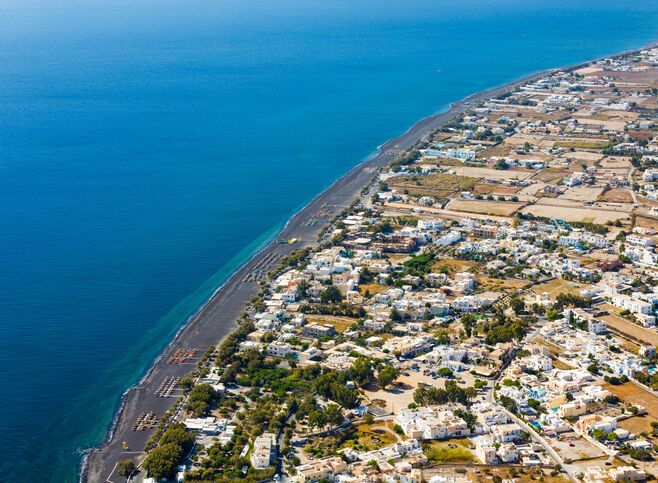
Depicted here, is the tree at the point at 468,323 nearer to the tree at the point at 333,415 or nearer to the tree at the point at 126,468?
the tree at the point at 333,415

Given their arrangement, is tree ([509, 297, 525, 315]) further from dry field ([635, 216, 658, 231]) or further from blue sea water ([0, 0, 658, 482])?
blue sea water ([0, 0, 658, 482])

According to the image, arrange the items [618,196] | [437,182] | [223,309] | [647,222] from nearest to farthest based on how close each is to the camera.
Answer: [223,309]
[647,222]
[618,196]
[437,182]

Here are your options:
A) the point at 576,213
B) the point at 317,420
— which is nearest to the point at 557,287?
the point at 576,213

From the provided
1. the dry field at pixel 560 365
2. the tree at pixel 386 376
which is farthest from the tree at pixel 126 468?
the dry field at pixel 560 365

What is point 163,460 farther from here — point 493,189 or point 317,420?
point 493,189

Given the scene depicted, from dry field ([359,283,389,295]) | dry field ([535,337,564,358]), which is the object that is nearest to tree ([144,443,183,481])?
dry field ([535,337,564,358])
